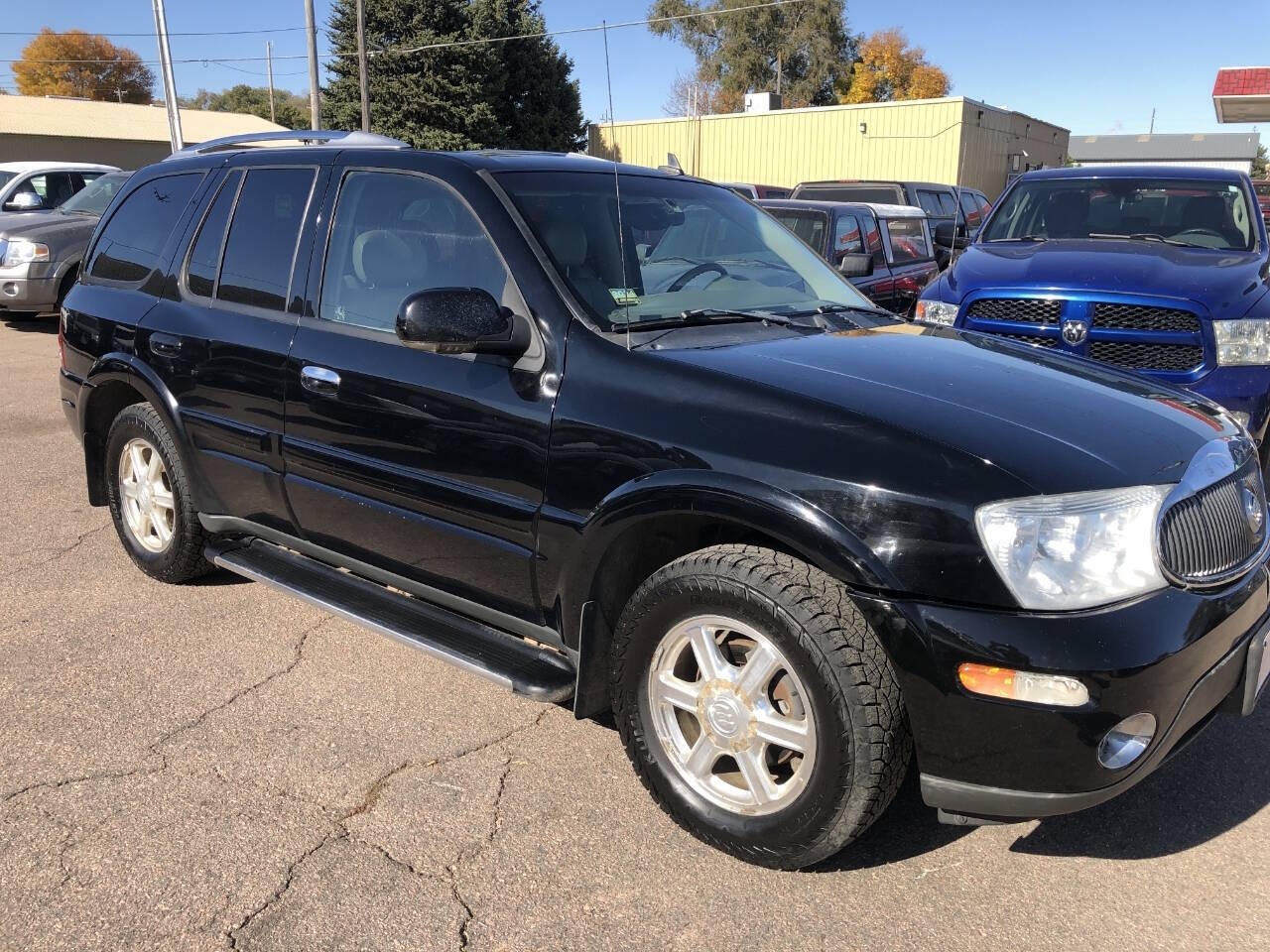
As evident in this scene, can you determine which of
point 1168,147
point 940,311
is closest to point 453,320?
point 940,311

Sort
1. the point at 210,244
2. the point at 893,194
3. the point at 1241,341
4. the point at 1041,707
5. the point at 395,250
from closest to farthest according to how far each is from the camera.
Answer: the point at 1041,707
the point at 395,250
the point at 210,244
the point at 1241,341
the point at 893,194

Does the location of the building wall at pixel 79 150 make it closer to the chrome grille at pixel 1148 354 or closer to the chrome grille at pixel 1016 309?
the chrome grille at pixel 1016 309

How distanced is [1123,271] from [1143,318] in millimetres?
339

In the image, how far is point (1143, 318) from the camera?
561cm

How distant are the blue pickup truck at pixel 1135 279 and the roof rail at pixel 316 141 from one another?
2559 millimetres

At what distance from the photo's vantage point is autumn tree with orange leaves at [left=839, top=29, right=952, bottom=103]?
6366cm

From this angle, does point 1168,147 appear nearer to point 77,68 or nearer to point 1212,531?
point 77,68

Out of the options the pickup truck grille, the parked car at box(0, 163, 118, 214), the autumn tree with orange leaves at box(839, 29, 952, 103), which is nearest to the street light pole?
the parked car at box(0, 163, 118, 214)

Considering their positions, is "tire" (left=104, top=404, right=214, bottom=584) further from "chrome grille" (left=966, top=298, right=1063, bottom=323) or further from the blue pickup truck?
"chrome grille" (left=966, top=298, right=1063, bottom=323)

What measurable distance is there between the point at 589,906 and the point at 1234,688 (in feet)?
5.57

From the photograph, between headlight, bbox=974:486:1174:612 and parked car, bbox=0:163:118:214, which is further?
parked car, bbox=0:163:118:214

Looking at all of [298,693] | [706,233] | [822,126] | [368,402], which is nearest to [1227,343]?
[706,233]

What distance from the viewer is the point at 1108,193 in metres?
7.12

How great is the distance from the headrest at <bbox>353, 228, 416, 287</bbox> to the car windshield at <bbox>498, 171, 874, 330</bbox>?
44 centimetres
